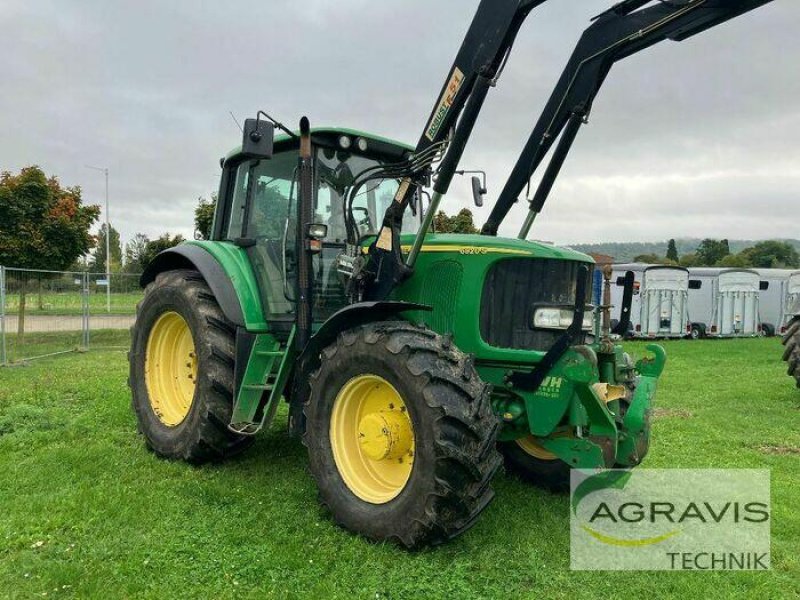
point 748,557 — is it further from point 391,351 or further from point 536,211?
point 536,211

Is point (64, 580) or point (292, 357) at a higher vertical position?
point (292, 357)

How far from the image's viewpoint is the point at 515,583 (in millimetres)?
3498

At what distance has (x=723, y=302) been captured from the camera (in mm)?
24281

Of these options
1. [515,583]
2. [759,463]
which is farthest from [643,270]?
[515,583]

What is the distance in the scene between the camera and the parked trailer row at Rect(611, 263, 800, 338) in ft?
73.4

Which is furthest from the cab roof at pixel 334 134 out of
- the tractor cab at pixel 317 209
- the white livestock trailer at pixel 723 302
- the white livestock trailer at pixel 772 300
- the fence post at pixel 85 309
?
the white livestock trailer at pixel 772 300

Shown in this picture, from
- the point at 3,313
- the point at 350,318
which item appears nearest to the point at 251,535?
the point at 350,318

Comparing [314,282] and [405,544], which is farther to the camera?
[314,282]

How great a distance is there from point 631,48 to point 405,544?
3.58 metres

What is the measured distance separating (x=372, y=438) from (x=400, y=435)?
0.18 metres

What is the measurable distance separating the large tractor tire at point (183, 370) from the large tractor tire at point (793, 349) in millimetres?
8112

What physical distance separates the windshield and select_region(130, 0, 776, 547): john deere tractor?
2 centimetres

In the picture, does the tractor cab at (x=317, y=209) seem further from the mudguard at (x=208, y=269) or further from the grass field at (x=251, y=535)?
the grass field at (x=251, y=535)

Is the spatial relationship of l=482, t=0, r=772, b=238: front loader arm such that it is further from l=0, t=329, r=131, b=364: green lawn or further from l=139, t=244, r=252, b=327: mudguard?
l=0, t=329, r=131, b=364: green lawn
